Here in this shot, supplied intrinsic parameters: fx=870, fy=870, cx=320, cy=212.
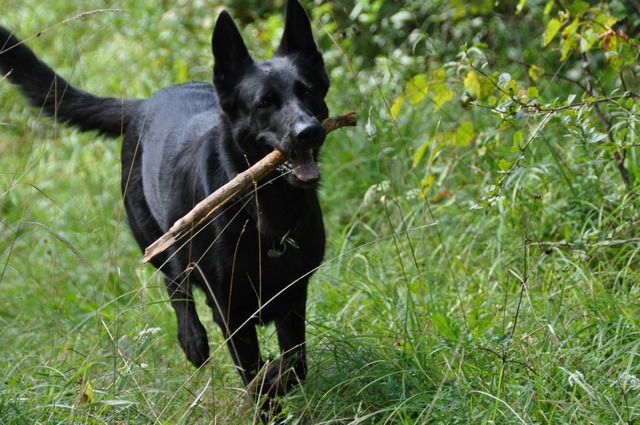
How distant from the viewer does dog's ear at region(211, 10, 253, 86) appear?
11.1 ft

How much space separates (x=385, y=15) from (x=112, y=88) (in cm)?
255

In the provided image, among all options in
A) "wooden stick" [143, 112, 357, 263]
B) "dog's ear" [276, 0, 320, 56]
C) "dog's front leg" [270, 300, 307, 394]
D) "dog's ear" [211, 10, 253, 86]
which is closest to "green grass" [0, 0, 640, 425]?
"dog's front leg" [270, 300, 307, 394]

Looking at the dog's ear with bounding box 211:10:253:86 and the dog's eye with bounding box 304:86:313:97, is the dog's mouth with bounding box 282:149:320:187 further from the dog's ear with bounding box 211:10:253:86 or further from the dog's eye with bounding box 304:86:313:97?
the dog's ear with bounding box 211:10:253:86

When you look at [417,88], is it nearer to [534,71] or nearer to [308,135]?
[534,71]

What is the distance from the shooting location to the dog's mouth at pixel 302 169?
A: 3.08 meters

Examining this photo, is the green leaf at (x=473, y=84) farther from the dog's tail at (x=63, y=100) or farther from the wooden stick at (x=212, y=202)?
the dog's tail at (x=63, y=100)

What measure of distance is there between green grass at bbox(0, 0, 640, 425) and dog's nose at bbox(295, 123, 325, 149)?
232 millimetres

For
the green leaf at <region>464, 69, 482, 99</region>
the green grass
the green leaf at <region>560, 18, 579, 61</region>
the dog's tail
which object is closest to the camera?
the green grass

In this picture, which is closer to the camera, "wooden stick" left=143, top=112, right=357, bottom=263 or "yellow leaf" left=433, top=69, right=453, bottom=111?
"wooden stick" left=143, top=112, right=357, bottom=263

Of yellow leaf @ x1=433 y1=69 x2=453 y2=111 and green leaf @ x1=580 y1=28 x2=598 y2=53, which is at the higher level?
green leaf @ x1=580 y1=28 x2=598 y2=53

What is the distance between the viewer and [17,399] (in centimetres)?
282

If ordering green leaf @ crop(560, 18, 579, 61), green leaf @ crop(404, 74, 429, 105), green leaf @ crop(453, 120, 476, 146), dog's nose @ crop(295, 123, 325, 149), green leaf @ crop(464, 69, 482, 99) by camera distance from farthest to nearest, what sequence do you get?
green leaf @ crop(453, 120, 476, 146) < green leaf @ crop(404, 74, 429, 105) < green leaf @ crop(464, 69, 482, 99) < green leaf @ crop(560, 18, 579, 61) < dog's nose @ crop(295, 123, 325, 149)

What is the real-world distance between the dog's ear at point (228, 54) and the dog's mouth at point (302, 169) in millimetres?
510

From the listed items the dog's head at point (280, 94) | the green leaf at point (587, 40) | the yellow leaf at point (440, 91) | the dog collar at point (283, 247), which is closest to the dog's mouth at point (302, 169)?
the dog's head at point (280, 94)
